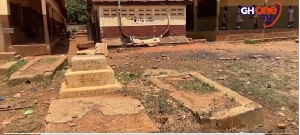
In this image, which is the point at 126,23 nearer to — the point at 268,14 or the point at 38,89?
the point at 38,89

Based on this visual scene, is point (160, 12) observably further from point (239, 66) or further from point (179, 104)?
point (179, 104)

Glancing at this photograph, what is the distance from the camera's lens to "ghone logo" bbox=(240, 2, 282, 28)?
14.9 meters

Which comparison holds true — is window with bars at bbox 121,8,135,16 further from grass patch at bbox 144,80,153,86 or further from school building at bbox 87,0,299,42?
grass patch at bbox 144,80,153,86

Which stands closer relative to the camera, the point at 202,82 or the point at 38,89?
the point at 202,82

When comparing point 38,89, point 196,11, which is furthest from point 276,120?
point 196,11

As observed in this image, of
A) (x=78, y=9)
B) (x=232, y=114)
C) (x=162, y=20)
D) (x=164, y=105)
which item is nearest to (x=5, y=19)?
(x=162, y=20)

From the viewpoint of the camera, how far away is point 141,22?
1245cm

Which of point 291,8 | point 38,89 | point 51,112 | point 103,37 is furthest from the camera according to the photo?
point 291,8

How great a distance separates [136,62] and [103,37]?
4.42 m

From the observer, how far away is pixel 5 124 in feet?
12.5

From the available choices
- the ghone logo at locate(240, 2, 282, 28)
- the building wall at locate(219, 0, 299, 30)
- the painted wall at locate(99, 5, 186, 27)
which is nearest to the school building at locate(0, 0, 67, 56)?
the painted wall at locate(99, 5, 186, 27)

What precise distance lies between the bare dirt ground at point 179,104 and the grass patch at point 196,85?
460 mm

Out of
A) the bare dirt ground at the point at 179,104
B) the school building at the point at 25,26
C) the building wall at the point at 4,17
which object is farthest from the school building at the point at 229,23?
the building wall at the point at 4,17

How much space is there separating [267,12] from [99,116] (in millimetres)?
13870
